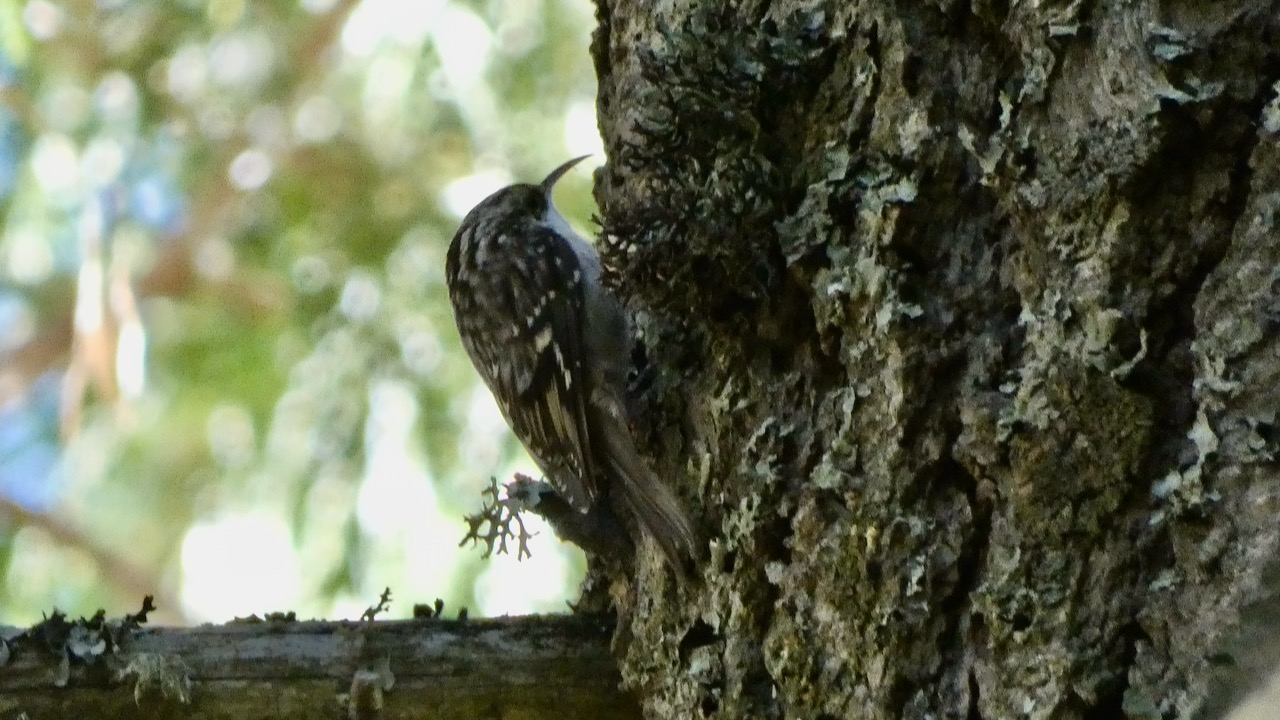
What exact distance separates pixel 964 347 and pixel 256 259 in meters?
3.47

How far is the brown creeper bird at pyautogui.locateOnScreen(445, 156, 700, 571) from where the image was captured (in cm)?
230

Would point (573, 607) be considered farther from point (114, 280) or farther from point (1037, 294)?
point (114, 280)

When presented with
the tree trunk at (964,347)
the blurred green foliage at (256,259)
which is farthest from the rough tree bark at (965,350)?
the blurred green foliage at (256,259)

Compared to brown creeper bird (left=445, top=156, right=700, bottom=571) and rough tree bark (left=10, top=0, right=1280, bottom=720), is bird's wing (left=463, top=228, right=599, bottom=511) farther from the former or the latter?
rough tree bark (left=10, top=0, right=1280, bottom=720)

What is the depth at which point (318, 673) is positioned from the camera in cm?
195

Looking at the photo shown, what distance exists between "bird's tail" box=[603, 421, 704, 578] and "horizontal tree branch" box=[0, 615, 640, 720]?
0.24 m

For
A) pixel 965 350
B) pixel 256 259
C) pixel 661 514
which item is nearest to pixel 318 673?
pixel 661 514

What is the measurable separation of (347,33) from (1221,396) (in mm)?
3718

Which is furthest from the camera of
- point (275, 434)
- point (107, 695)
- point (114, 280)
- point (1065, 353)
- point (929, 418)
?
point (114, 280)

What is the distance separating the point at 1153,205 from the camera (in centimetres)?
138

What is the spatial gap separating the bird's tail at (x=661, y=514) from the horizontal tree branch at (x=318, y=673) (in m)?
0.24

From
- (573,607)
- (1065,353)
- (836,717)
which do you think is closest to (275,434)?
(573,607)

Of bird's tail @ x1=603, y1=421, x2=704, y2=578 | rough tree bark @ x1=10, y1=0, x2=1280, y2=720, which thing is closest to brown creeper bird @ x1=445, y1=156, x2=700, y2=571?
bird's tail @ x1=603, y1=421, x2=704, y2=578

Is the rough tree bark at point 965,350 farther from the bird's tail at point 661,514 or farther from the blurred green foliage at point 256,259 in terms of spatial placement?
the blurred green foliage at point 256,259
